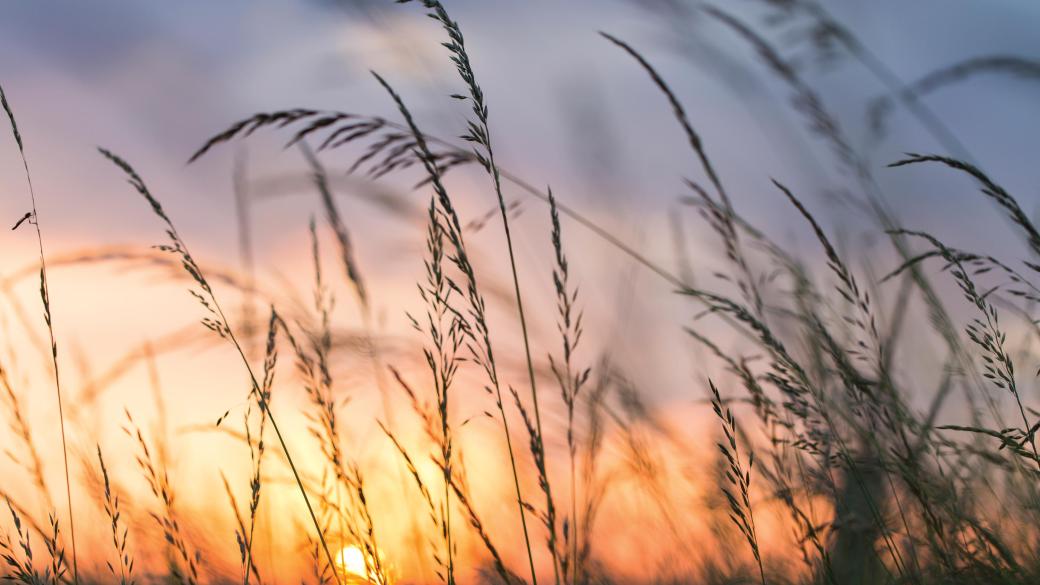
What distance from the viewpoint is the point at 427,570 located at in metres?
2.42

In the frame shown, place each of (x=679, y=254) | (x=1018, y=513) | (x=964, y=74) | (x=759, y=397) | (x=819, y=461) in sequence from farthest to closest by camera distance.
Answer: (x=679, y=254), (x=964, y=74), (x=1018, y=513), (x=819, y=461), (x=759, y=397)

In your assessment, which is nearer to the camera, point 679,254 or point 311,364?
point 311,364

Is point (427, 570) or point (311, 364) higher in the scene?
point (311, 364)

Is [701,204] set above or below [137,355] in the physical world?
below

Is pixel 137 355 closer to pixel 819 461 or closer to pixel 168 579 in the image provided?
pixel 168 579

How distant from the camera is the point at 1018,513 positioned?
210cm

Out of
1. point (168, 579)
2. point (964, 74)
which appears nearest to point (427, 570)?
point (168, 579)

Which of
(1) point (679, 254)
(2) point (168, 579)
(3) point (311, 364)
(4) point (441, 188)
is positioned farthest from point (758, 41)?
(2) point (168, 579)

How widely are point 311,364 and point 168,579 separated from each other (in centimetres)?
96

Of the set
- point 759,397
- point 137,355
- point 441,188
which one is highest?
point 137,355

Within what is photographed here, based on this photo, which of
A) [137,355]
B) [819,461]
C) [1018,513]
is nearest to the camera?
[819,461]

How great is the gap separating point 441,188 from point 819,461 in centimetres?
103

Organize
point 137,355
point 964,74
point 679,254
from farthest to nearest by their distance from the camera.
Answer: point 679,254
point 137,355
point 964,74

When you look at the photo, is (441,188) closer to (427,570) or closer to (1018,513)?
(427,570)
